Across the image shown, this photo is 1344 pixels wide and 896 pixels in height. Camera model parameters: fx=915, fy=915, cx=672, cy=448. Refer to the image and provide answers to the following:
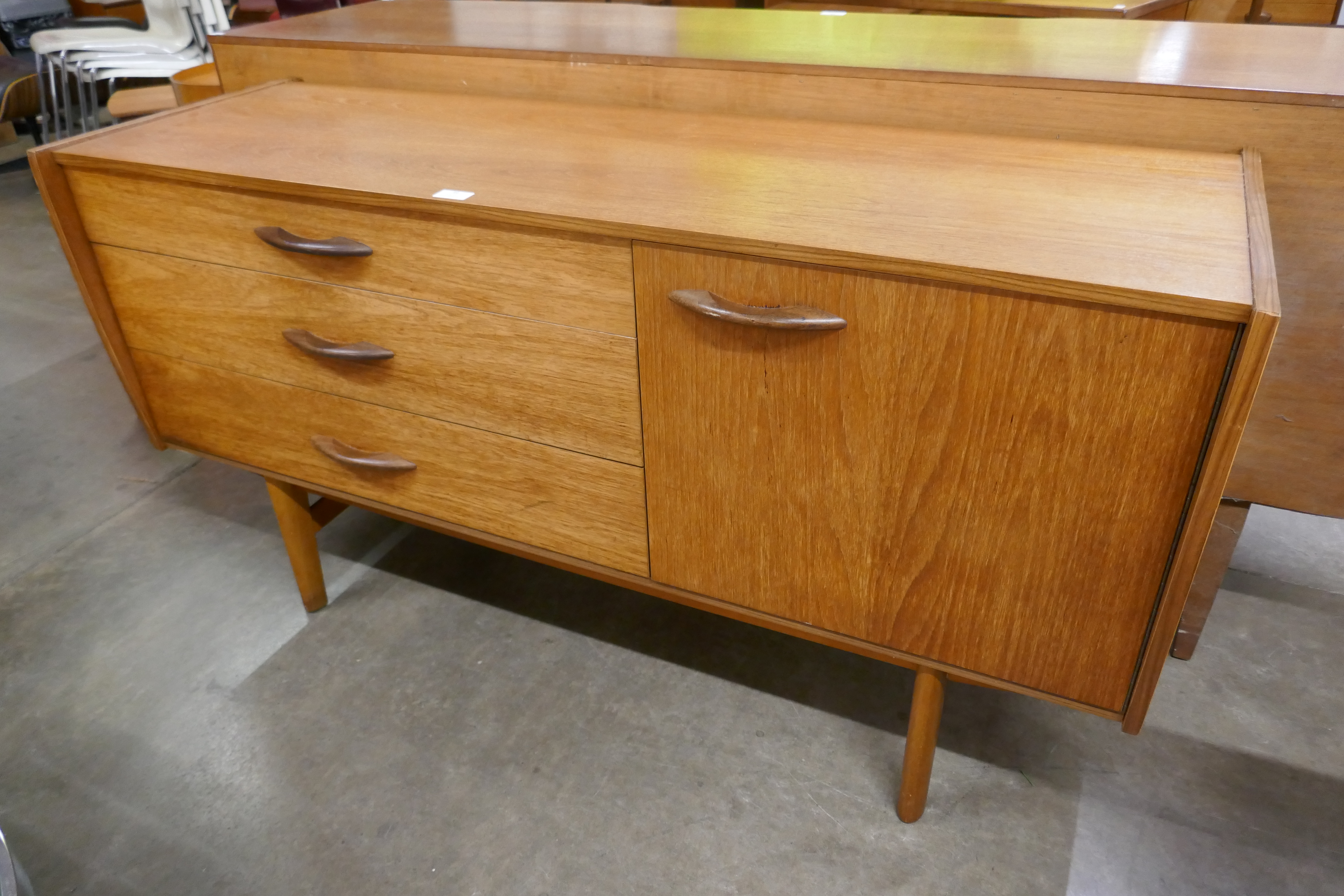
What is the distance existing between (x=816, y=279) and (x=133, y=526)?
146 cm

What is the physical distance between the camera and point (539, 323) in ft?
3.08

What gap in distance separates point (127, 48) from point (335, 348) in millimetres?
2794

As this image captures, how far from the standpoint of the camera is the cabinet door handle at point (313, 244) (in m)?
0.99

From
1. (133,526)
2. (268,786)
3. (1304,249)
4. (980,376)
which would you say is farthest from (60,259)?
(1304,249)

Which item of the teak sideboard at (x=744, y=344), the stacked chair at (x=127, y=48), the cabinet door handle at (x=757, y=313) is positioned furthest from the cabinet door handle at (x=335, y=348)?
the stacked chair at (x=127, y=48)

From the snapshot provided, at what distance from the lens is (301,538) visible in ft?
4.65

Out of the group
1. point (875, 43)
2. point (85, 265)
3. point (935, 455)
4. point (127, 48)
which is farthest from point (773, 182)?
point (127, 48)

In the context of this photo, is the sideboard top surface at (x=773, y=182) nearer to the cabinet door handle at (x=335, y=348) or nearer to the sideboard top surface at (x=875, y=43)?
the sideboard top surface at (x=875, y=43)

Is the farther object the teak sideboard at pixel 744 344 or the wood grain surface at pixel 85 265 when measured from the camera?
the wood grain surface at pixel 85 265

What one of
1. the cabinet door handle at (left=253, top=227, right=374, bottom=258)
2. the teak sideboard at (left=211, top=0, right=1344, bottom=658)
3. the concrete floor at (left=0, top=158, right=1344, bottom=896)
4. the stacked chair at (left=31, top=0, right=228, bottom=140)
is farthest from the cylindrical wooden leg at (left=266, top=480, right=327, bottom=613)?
the stacked chair at (left=31, top=0, right=228, bottom=140)

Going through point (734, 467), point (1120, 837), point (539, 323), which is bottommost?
point (1120, 837)

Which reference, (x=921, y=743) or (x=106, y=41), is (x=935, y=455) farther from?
(x=106, y=41)

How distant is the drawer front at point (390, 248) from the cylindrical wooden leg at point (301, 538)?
39 centimetres

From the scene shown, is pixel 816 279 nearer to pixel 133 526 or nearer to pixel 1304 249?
pixel 1304 249
